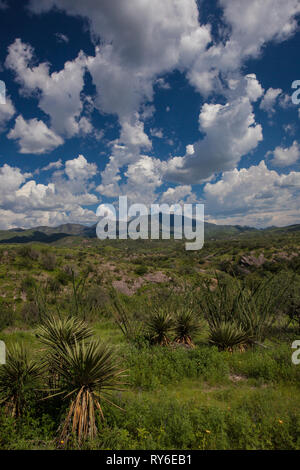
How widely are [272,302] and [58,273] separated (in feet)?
109

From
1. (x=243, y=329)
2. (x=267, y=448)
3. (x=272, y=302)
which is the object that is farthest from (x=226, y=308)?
(x=267, y=448)

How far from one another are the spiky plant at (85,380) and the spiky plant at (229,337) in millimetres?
5404

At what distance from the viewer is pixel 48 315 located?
24.2 feet

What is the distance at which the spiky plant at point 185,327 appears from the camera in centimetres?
976

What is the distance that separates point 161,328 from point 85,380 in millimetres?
5481

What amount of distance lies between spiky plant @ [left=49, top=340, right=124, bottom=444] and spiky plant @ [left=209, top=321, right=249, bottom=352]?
5404 millimetres

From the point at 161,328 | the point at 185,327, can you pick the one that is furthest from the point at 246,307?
the point at 161,328

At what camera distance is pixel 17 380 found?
4.66 m

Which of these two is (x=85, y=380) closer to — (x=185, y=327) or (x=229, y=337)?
(x=229, y=337)

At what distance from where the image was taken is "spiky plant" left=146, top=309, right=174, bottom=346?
9.27 m

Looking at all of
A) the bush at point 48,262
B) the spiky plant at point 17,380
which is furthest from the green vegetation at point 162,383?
the bush at point 48,262

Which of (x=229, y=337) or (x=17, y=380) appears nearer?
(x=17, y=380)

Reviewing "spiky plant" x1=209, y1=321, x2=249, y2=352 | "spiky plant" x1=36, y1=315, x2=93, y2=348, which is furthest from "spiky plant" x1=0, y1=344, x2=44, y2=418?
"spiky plant" x1=209, y1=321, x2=249, y2=352

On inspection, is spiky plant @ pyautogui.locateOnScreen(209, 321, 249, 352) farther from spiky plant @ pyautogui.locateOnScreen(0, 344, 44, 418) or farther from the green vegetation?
spiky plant @ pyautogui.locateOnScreen(0, 344, 44, 418)
